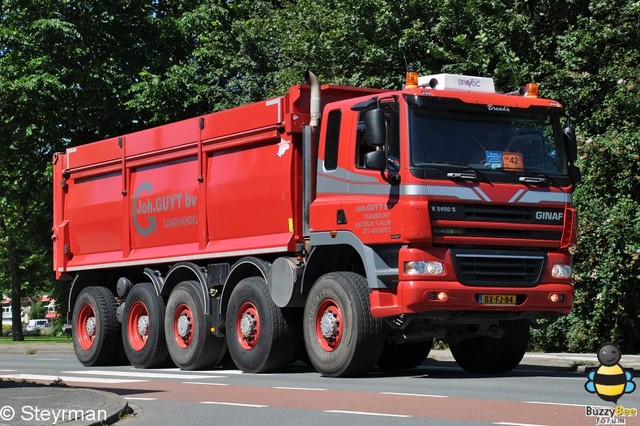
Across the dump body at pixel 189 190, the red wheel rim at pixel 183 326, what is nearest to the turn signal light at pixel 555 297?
the dump body at pixel 189 190

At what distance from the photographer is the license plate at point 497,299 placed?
47.6 ft

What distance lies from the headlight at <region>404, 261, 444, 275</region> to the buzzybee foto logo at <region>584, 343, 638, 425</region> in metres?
3.81

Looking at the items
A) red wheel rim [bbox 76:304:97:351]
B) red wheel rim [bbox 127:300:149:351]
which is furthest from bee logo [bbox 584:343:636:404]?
red wheel rim [bbox 76:304:97:351]

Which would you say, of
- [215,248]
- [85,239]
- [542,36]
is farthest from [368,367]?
[542,36]

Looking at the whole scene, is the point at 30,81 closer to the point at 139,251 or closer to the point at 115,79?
the point at 115,79

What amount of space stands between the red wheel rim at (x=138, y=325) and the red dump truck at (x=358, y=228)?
0.27 feet

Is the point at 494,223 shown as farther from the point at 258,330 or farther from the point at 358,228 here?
the point at 258,330

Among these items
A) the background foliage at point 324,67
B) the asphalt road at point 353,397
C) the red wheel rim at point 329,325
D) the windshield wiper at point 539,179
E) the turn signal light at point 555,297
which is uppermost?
the background foliage at point 324,67

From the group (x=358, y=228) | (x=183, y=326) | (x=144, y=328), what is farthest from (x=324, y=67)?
(x=358, y=228)

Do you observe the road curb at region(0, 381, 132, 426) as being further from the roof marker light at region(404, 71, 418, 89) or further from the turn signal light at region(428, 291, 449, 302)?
the roof marker light at region(404, 71, 418, 89)

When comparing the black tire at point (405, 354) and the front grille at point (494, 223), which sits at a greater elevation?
the front grille at point (494, 223)

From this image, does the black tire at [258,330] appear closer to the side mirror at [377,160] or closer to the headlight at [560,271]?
the side mirror at [377,160]

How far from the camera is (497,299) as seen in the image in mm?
14594

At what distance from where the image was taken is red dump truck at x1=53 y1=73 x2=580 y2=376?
1443 centimetres
